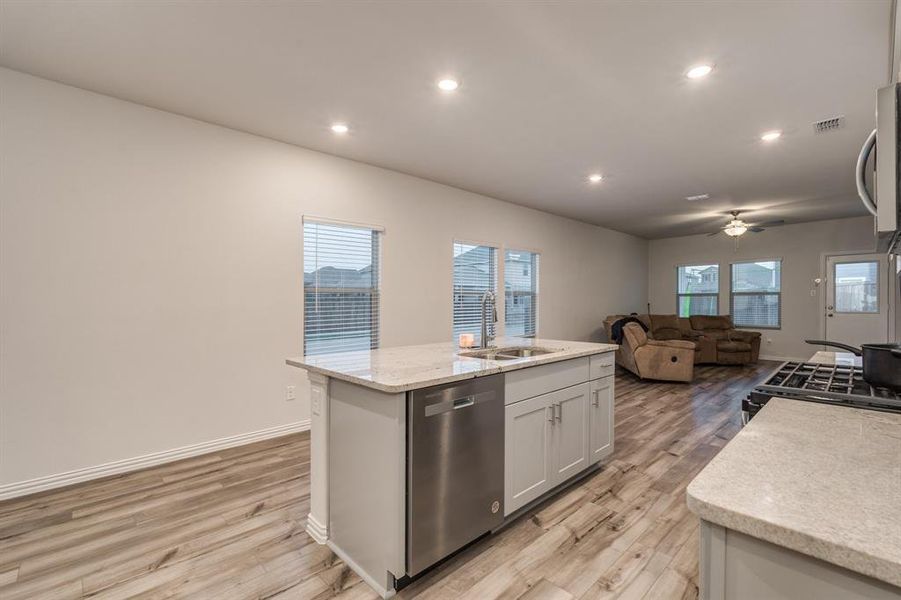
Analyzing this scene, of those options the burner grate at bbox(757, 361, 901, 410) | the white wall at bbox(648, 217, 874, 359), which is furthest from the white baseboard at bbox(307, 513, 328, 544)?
the white wall at bbox(648, 217, 874, 359)

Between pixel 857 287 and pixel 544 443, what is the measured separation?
8.28 meters

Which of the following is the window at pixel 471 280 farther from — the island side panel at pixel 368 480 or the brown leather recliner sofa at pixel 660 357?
the island side panel at pixel 368 480

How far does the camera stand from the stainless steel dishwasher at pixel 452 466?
1.75 meters

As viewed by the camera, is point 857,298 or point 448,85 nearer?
point 448,85

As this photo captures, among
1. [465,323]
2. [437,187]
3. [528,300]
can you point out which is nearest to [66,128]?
[437,187]

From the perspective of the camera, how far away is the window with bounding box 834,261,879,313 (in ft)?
23.1

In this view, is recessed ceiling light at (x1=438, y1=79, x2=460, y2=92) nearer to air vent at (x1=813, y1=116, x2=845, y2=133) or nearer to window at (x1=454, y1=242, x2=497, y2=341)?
window at (x1=454, y1=242, x2=497, y2=341)

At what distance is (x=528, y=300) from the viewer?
6.46m

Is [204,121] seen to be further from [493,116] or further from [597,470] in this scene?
[597,470]

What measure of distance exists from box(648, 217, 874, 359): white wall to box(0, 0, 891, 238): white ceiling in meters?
4.17

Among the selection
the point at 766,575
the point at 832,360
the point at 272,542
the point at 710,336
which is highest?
the point at 832,360

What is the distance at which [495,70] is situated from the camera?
8.55 feet

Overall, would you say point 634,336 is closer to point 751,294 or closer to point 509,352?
point 751,294

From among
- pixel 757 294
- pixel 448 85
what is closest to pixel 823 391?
pixel 448 85
